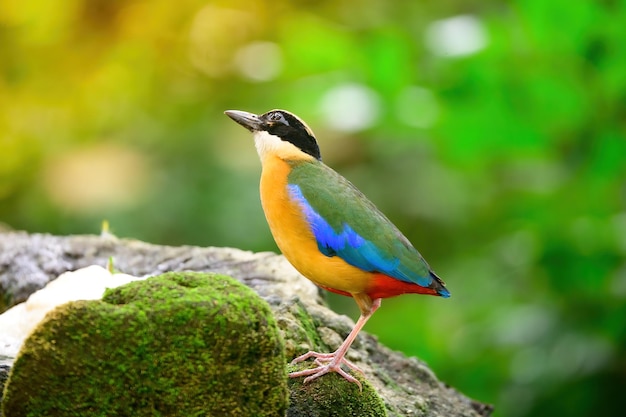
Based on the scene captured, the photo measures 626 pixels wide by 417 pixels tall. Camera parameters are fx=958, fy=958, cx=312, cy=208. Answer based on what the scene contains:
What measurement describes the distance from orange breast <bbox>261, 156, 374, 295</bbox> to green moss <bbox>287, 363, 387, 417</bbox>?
1.20 feet

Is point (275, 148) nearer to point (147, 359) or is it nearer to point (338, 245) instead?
point (338, 245)

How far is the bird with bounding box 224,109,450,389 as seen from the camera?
369 centimetres

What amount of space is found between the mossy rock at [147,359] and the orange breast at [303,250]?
78 centimetres

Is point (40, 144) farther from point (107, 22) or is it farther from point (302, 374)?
point (302, 374)

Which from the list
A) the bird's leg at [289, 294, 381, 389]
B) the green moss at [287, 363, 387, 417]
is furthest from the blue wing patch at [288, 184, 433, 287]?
the green moss at [287, 363, 387, 417]

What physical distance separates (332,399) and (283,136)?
1239 millimetres

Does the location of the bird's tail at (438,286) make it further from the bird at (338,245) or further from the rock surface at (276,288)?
the rock surface at (276,288)

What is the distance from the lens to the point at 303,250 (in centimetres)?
373

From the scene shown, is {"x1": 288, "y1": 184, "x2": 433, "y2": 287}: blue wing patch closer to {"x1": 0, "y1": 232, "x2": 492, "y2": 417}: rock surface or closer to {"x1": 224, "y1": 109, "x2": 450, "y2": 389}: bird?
{"x1": 224, "y1": 109, "x2": 450, "y2": 389}: bird

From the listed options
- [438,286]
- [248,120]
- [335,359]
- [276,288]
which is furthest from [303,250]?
[276,288]

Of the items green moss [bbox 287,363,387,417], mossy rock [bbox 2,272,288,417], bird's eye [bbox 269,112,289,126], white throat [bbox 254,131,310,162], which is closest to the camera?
mossy rock [bbox 2,272,288,417]

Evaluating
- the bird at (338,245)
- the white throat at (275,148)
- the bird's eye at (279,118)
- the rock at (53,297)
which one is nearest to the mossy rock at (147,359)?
the bird at (338,245)

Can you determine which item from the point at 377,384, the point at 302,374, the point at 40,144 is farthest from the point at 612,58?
the point at 40,144

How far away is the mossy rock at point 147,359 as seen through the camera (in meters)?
2.86
